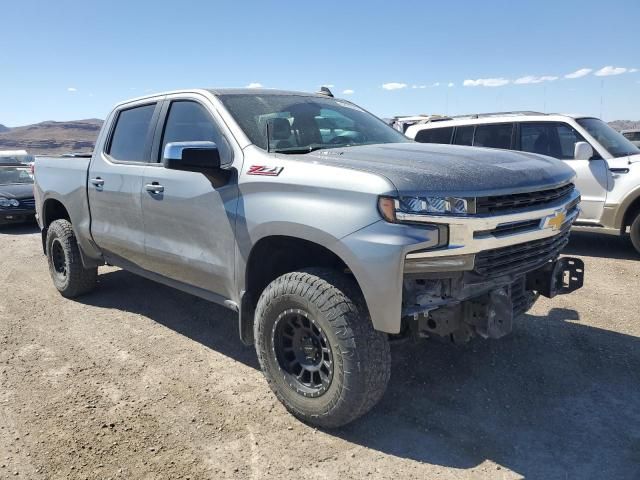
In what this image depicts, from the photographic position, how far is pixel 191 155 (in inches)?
122

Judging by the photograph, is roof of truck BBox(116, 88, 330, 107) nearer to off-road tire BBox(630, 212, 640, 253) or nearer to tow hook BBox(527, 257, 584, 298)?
tow hook BBox(527, 257, 584, 298)

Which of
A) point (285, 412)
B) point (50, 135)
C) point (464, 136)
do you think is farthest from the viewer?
point (50, 135)

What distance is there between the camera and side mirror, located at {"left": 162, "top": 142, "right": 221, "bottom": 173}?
3.11 meters

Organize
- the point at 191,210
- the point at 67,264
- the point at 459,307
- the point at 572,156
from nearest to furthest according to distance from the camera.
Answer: the point at 459,307
the point at 191,210
the point at 67,264
the point at 572,156

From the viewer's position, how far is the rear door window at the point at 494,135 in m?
7.67

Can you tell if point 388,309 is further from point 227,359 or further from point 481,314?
point 227,359

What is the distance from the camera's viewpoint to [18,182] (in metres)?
12.3

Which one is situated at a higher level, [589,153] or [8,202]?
[589,153]

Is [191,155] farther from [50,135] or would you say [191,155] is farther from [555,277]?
[50,135]

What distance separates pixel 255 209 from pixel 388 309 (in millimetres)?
1026

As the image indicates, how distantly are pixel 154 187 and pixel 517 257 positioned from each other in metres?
2.54

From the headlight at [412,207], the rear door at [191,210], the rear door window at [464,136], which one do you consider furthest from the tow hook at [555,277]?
the rear door window at [464,136]

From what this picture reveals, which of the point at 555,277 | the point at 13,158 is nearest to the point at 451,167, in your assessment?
the point at 555,277

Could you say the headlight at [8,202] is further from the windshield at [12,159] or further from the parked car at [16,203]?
the windshield at [12,159]
